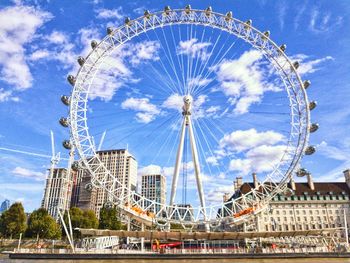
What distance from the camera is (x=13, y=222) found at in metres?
A: 75.8

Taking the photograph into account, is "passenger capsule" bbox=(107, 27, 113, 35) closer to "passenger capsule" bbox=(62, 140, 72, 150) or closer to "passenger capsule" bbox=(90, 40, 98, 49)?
"passenger capsule" bbox=(90, 40, 98, 49)

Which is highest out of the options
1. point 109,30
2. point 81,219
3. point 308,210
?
point 109,30

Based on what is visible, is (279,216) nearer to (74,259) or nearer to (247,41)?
(247,41)

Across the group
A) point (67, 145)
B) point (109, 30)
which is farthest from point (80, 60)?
point (67, 145)

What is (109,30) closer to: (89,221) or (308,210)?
(89,221)

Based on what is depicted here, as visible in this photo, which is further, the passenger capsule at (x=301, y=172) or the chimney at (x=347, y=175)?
the chimney at (x=347, y=175)

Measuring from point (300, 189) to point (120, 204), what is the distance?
7390cm

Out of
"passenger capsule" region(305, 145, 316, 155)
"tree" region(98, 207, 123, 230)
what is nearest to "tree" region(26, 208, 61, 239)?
"tree" region(98, 207, 123, 230)

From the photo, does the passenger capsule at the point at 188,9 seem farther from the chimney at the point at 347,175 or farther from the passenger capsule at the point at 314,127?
the chimney at the point at 347,175

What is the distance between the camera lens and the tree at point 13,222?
7556 cm

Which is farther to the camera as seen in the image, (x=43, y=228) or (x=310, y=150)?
(x=43, y=228)

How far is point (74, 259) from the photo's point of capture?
147 ft

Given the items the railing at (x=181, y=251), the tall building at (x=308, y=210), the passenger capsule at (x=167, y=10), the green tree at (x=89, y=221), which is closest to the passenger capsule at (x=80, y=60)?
the passenger capsule at (x=167, y=10)

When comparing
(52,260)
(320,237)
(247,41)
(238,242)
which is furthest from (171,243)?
(247,41)
